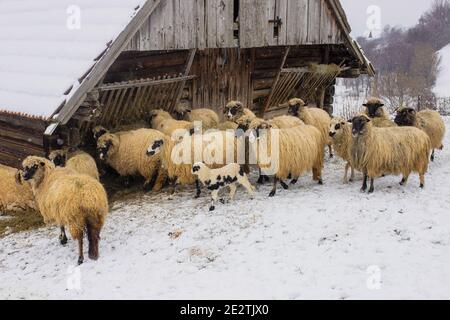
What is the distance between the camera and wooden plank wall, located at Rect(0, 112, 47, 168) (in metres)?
9.97

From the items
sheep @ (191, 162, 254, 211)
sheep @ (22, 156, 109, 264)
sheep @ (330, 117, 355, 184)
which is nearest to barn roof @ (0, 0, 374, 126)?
sheep @ (22, 156, 109, 264)

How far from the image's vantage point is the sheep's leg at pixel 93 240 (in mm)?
7160

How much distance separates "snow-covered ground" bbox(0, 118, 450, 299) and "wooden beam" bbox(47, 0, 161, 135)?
2.08 meters

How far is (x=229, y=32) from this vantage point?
11.8 metres

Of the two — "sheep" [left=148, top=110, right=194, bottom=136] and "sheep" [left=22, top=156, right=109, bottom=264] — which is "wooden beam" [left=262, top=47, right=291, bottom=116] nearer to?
"sheep" [left=148, top=110, right=194, bottom=136]

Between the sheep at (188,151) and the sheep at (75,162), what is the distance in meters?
1.20

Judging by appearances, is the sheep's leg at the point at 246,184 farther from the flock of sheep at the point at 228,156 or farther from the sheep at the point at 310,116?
the sheep at the point at 310,116

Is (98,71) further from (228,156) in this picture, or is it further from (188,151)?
(228,156)

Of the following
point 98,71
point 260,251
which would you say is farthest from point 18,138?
point 260,251

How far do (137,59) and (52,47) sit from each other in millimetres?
1975

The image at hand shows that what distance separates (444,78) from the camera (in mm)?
67938

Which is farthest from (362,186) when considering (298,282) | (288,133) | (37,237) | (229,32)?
(37,237)

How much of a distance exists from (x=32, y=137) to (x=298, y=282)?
682 cm
